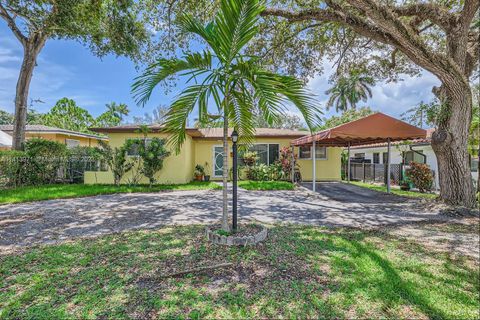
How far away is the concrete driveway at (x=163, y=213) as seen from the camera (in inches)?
197

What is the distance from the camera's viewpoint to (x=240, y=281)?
286 cm

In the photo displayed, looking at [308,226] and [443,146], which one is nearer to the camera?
[308,226]

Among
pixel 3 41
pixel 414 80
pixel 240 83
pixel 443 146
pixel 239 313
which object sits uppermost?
pixel 3 41

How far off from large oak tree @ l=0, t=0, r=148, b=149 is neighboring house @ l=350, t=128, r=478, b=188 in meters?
10.9

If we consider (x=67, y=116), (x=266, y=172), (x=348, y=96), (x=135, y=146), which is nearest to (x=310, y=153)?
(x=266, y=172)

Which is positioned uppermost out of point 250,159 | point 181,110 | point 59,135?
point 59,135

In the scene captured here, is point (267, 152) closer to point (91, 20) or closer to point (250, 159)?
point (250, 159)

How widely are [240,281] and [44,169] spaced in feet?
39.4

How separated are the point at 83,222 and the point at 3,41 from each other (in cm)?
1207

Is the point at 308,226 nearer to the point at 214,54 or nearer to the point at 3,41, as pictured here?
the point at 214,54

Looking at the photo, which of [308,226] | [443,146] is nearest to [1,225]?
[308,226]

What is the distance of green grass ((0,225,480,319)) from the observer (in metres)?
2.35

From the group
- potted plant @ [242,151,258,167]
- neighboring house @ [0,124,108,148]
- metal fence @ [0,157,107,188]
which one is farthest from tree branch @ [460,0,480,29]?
neighboring house @ [0,124,108,148]

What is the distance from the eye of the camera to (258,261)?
335 centimetres
